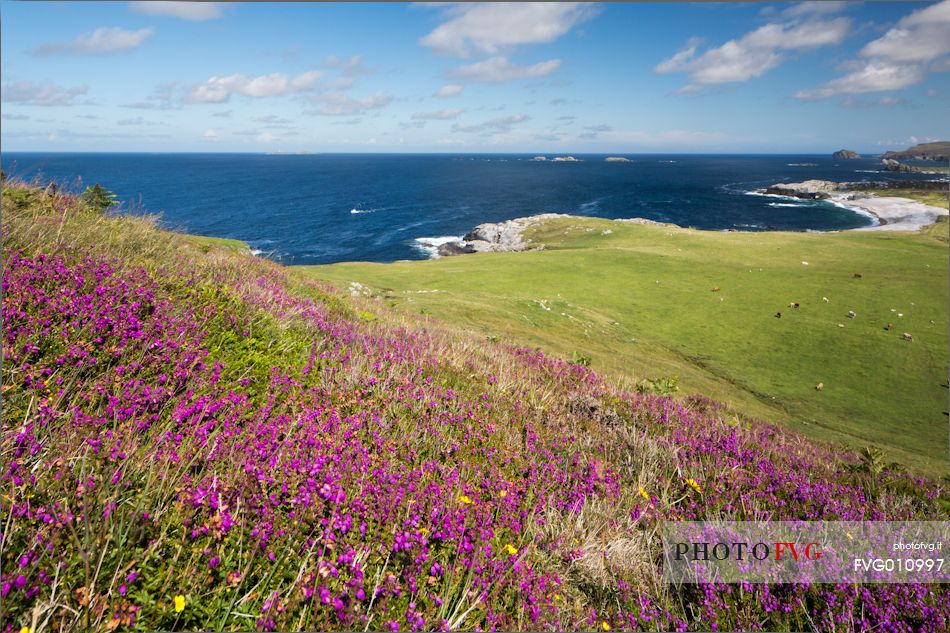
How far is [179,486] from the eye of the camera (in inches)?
122

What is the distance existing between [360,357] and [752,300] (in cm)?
2612

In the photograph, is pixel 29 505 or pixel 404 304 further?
pixel 404 304

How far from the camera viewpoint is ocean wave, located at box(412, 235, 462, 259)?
7875cm

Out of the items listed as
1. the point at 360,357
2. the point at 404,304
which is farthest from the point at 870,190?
the point at 360,357

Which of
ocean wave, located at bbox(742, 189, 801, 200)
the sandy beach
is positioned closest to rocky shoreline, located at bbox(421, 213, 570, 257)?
the sandy beach

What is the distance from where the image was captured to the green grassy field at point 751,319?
578 inches

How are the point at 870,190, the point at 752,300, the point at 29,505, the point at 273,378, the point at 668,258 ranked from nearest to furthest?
the point at 29,505 → the point at 273,378 → the point at 752,300 → the point at 668,258 → the point at 870,190

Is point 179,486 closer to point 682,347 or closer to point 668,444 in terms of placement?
point 668,444

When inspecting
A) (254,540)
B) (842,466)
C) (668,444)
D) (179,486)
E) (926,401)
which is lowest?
(926,401)

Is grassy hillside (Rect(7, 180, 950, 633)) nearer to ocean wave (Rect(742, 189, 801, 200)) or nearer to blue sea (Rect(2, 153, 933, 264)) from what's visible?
blue sea (Rect(2, 153, 933, 264))

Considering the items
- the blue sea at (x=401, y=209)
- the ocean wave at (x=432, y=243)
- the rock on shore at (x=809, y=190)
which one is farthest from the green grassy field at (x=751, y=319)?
the rock on shore at (x=809, y=190)

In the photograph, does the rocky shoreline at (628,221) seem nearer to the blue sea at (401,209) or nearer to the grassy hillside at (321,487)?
the blue sea at (401,209)

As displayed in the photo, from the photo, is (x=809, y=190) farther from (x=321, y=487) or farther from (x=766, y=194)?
(x=321, y=487)

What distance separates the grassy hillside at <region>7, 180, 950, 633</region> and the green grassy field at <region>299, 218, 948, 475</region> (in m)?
4.85
